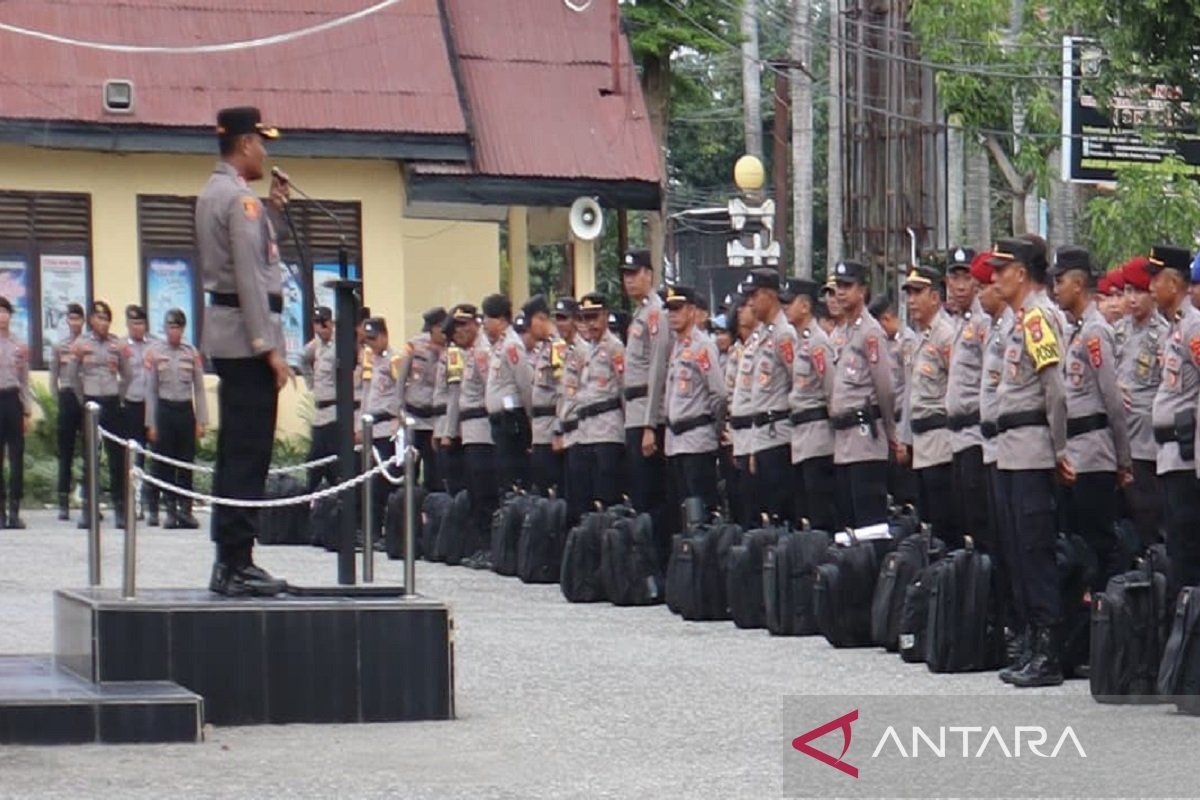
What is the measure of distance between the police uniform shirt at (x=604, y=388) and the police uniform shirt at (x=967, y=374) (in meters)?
5.07

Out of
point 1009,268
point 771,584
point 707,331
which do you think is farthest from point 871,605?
point 707,331

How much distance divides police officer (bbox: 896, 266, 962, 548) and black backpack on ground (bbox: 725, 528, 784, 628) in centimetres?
123

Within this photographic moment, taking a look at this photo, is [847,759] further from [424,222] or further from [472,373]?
[424,222]

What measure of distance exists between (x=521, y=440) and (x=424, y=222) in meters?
12.7

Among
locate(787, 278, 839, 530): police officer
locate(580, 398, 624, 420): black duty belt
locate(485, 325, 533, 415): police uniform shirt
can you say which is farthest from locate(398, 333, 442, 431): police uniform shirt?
locate(787, 278, 839, 530): police officer

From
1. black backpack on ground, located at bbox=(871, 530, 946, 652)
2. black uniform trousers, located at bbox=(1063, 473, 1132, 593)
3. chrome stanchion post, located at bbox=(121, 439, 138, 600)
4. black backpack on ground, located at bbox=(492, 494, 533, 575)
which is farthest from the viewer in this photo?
black backpack on ground, located at bbox=(492, 494, 533, 575)

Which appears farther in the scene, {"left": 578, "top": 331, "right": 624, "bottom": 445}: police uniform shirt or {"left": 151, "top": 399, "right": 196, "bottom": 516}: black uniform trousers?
{"left": 151, "top": 399, "right": 196, "bottom": 516}: black uniform trousers

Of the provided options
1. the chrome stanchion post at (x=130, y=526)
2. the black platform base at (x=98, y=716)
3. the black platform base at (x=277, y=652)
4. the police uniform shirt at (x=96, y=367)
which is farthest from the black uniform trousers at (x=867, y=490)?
the police uniform shirt at (x=96, y=367)

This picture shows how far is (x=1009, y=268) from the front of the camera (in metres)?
14.6

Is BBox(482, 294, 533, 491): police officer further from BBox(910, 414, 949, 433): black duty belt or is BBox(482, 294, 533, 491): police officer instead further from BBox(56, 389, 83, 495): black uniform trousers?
BBox(910, 414, 949, 433): black duty belt

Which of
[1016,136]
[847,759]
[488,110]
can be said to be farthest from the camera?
[488,110]

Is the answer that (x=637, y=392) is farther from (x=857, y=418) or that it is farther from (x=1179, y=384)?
(x=1179, y=384)

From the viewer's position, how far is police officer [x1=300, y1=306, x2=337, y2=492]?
2561cm

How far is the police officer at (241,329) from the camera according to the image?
12727mm
